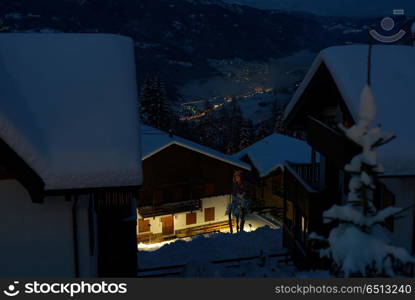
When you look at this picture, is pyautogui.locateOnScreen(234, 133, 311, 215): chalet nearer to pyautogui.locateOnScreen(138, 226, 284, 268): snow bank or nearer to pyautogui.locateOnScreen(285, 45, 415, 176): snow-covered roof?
pyautogui.locateOnScreen(138, 226, 284, 268): snow bank

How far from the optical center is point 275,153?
3866cm

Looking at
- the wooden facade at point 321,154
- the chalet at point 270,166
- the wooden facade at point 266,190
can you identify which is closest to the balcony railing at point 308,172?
the wooden facade at point 321,154

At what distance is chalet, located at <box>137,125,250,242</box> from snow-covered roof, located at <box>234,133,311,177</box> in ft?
17.7

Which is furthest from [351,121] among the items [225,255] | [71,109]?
[225,255]

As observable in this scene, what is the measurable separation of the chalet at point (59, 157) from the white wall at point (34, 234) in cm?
2

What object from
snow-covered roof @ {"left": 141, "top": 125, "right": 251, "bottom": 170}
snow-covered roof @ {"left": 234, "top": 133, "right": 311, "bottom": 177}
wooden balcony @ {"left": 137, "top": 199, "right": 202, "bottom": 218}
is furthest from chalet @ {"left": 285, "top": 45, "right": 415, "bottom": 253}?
snow-covered roof @ {"left": 234, "top": 133, "right": 311, "bottom": 177}

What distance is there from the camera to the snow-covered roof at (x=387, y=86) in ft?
31.9

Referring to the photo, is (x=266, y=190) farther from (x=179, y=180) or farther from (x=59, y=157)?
(x=59, y=157)

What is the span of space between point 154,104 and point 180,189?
1031 inches

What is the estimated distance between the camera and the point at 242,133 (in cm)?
5688

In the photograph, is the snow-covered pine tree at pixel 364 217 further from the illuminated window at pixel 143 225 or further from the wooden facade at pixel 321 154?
the illuminated window at pixel 143 225

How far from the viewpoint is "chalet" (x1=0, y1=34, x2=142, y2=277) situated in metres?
8.46

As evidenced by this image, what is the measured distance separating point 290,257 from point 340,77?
27.5ft

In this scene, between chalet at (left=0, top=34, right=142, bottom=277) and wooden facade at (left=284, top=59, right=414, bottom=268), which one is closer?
chalet at (left=0, top=34, right=142, bottom=277)
